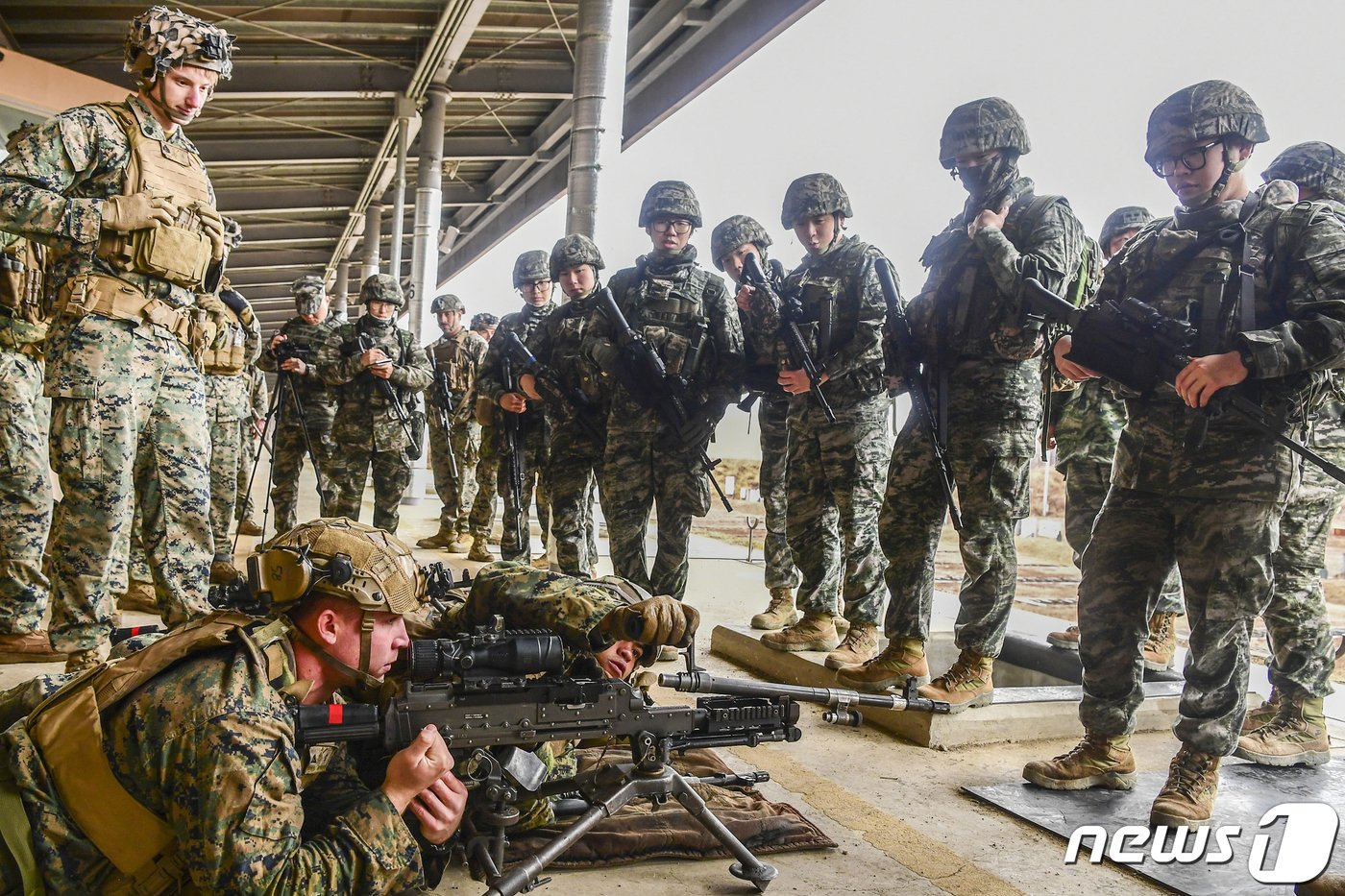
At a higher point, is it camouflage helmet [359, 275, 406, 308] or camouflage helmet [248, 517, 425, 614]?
camouflage helmet [359, 275, 406, 308]

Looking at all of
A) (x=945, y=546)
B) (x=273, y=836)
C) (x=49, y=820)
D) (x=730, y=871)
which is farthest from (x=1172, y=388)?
(x=945, y=546)

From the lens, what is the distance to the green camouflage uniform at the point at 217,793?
1.54 metres

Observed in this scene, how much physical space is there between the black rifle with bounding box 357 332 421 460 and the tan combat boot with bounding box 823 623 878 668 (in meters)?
3.68

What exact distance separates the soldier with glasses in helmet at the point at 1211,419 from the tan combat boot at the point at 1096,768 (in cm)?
10

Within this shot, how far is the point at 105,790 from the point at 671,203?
3.56 meters

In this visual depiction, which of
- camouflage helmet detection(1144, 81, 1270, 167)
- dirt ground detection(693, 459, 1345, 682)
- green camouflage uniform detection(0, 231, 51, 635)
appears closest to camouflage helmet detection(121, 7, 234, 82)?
→ green camouflage uniform detection(0, 231, 51, 635)

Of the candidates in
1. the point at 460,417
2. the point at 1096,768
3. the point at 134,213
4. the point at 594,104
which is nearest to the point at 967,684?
the point at 1096,768

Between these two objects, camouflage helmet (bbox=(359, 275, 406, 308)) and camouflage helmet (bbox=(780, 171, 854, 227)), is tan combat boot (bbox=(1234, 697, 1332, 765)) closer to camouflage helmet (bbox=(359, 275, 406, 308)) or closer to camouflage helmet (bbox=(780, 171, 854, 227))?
camouflage helmet (bbox=(780, 171, 854, 227))

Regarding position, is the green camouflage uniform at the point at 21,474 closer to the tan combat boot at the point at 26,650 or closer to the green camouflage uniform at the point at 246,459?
the tan combat boot at the point at 26,650

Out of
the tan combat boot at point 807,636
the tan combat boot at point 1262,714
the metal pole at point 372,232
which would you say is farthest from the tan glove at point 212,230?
the metal pole at point 372,232

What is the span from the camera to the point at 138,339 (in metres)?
3.16

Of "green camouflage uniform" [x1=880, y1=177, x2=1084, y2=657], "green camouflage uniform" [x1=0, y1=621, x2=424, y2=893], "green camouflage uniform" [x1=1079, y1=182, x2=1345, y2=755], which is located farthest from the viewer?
"green camouflage uniform" [x1=880, y1=177, x2=1084, y2=657]

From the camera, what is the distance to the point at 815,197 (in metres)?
4.24

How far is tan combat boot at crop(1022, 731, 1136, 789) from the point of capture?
299 centimetres
